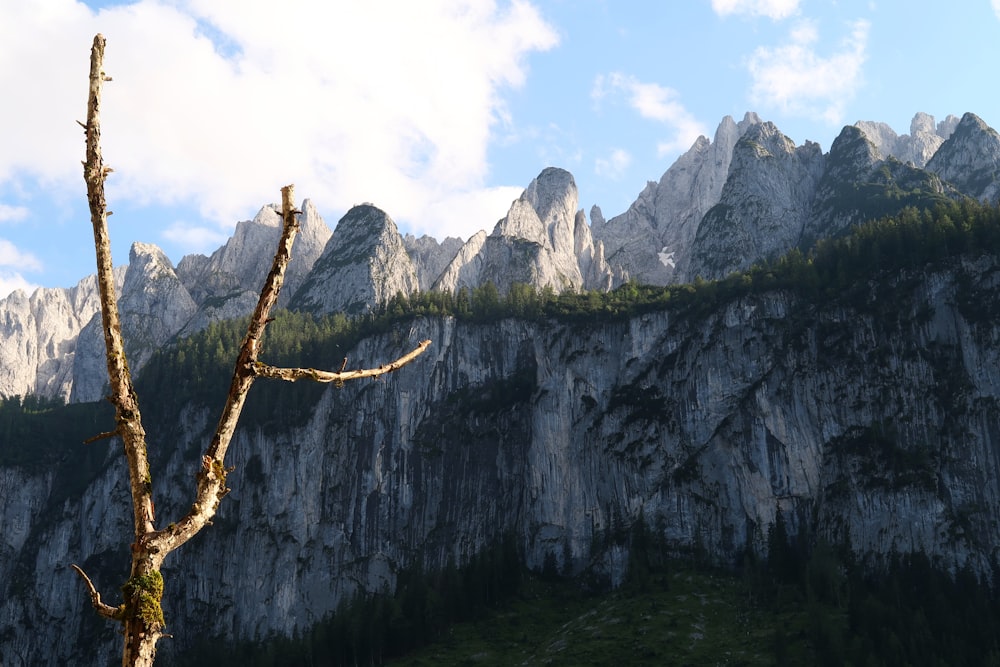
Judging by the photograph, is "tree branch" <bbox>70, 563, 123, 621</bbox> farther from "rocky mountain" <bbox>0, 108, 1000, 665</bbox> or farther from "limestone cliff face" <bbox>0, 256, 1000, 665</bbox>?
"limestone cliff face" <bbox>0, 256, 1000, 665</bbox>

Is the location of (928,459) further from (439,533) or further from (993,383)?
(439,533)

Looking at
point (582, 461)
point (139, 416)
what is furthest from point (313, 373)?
point (582, 461)

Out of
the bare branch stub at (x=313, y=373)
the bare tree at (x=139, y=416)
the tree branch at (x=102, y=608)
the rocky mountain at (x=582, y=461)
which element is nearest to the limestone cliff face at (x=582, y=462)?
the rocky mountain at (x=582, y=461)

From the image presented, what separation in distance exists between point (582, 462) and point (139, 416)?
568 ft

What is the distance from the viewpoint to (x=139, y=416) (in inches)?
337

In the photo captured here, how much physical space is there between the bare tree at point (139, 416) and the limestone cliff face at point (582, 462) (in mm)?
146659

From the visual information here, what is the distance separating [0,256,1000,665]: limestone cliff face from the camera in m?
151

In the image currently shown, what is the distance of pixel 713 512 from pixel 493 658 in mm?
49148

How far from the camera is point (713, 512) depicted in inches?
6363

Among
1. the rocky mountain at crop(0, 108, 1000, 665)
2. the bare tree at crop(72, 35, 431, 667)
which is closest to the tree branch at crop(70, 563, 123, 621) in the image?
the bare tree at crop(72, 35, 431, 667)

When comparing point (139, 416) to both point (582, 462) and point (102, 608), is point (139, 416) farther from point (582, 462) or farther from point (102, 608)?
point (582, 462)

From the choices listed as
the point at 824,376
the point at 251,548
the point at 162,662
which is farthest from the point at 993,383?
the point at 162,662

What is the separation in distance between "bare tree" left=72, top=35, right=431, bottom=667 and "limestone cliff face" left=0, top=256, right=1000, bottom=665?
147m

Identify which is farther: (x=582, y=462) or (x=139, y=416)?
(x=582, y=462)
